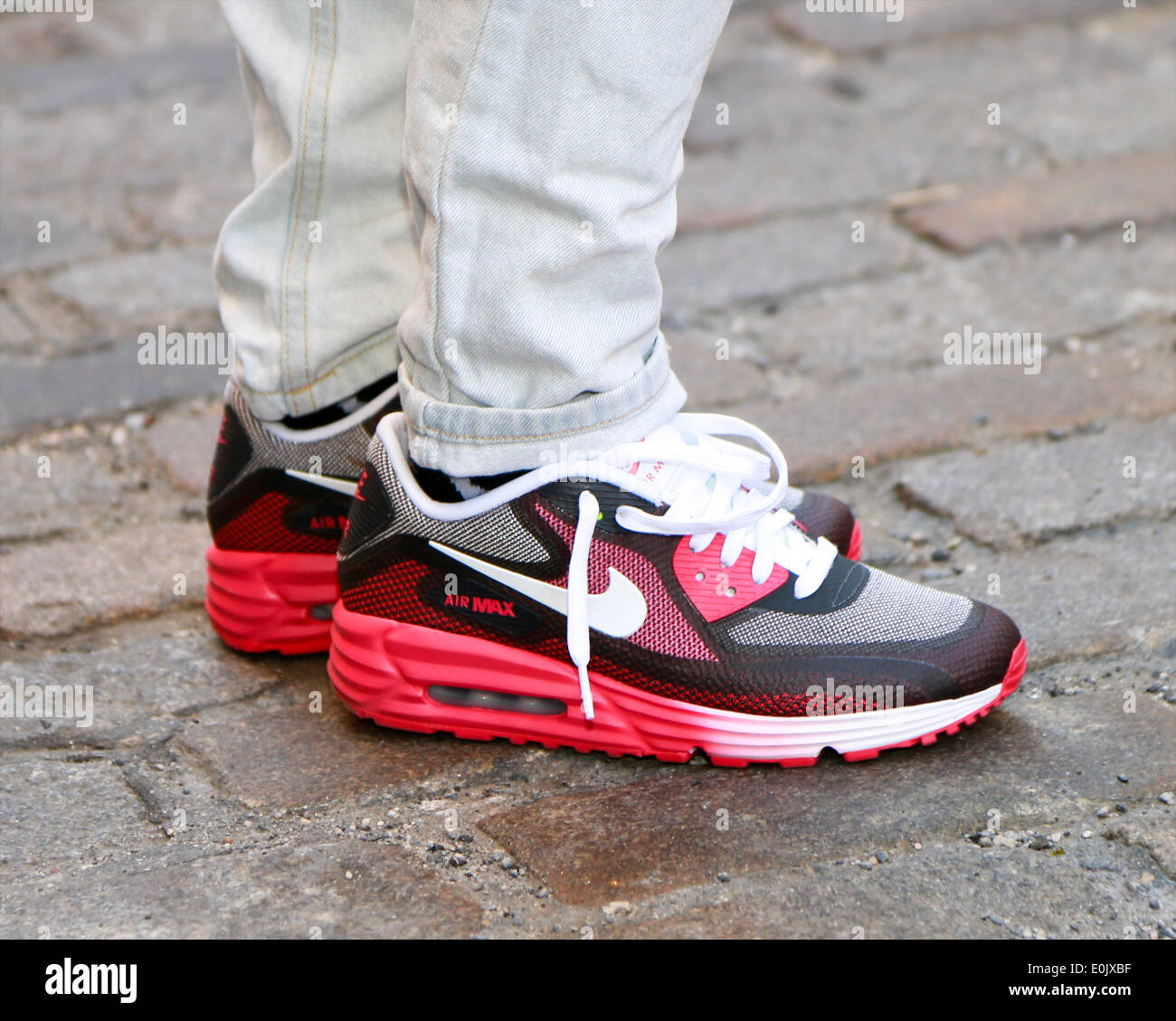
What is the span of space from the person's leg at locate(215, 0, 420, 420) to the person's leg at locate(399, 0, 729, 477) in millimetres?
162

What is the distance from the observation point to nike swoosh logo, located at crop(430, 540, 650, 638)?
117 centimetres

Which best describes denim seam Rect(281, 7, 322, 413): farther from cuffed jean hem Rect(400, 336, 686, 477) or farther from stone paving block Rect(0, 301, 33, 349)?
stone paving block Rect(0, 301, 33, 349)

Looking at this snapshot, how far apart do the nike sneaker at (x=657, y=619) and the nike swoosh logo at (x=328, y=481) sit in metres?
0.11

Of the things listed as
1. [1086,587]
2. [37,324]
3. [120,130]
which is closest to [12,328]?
[37,324]

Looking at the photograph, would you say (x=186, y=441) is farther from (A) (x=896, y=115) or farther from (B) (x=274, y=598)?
(A) (x=896, y=115)

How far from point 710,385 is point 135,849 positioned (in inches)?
44.0

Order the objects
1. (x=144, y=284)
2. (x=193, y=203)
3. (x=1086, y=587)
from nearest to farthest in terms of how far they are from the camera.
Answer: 1. (x=1086, y=587)
2. (x=144, y=284)
3. (x=193, y=203)

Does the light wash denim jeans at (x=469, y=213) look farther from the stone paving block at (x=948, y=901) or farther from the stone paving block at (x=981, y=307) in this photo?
the stone paving block at (x=981, y=307)

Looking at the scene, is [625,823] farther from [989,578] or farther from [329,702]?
[989,578]

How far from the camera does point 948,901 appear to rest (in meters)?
1.00

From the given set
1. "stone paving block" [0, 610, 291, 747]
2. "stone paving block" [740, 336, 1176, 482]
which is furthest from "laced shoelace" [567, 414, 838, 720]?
"stone paving block" [740, 336, 1176, 482]

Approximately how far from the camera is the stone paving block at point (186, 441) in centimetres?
177

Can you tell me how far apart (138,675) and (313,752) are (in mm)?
253

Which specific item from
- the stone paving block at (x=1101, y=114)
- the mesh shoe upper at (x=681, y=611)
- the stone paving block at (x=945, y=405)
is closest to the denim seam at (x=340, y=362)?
the mesh shoe upper at (x=681, y=611)
